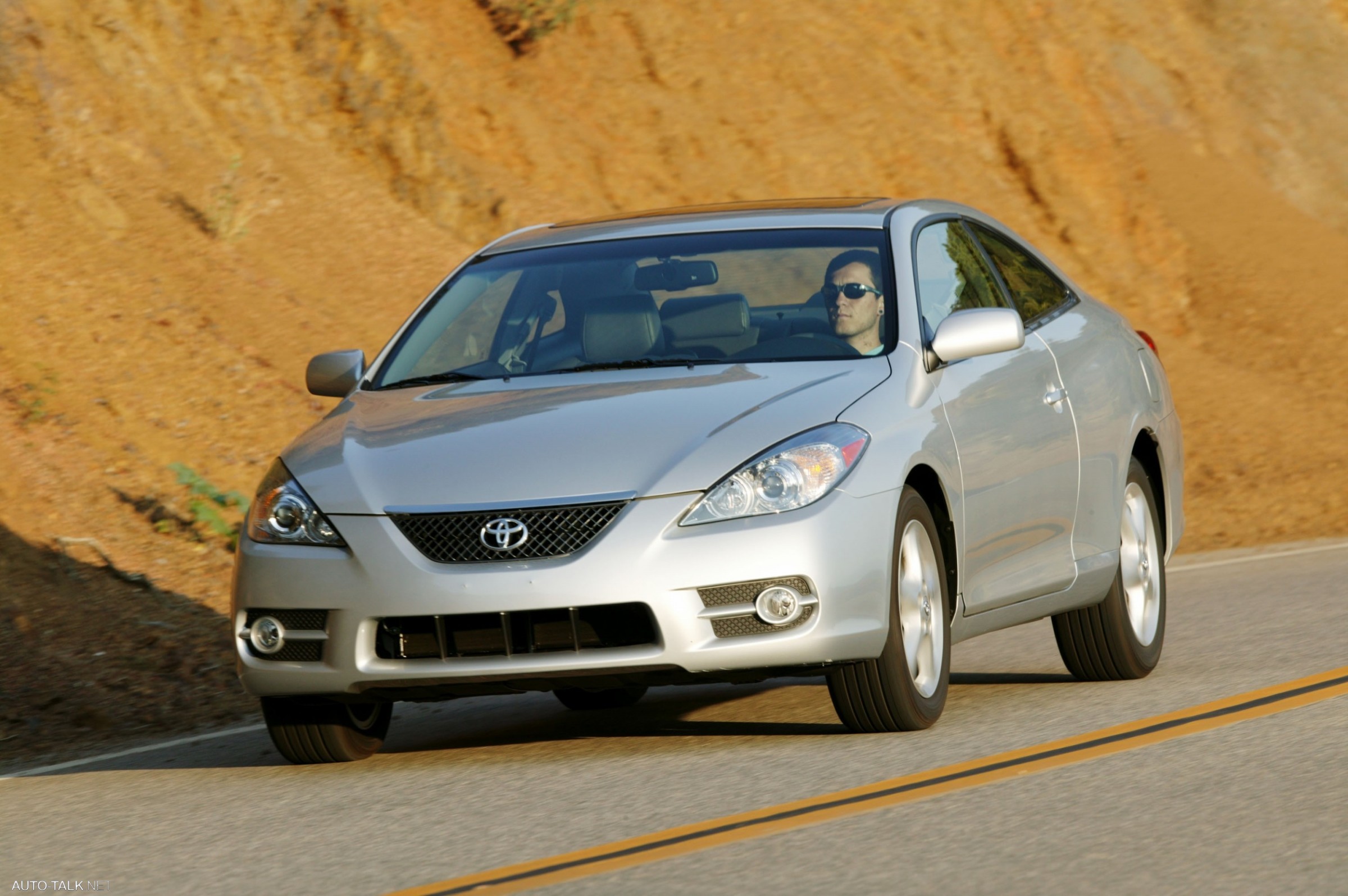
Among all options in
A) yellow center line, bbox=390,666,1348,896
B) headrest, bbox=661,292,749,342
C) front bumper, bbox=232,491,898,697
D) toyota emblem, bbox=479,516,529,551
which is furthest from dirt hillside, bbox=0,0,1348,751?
yellow center line, bbox=390,666,1348,896

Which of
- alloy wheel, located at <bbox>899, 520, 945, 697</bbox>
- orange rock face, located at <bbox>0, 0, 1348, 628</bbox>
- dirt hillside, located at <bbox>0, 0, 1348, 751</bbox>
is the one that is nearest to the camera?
alloy wheel, located at <bbox>899, 520, 945, 697</bbox>

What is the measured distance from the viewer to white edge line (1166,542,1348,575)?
13578mm

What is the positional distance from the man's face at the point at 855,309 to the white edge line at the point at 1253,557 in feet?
20.0

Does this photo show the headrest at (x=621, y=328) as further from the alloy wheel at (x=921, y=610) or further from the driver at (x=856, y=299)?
the alloy wheel at (x=921, y=610)

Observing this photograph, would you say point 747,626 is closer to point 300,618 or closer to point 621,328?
point 300,618

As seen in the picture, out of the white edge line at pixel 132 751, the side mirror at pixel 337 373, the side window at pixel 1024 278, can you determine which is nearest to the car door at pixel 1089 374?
the side window at pixel 1024 278

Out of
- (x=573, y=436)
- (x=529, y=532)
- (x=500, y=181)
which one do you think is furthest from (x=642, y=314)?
(x=500, y=181)

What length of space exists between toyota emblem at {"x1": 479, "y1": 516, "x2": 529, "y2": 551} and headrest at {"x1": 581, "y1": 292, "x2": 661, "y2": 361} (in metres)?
1.22

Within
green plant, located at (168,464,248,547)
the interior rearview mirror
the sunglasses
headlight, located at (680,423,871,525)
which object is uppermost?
the interior rearview mirror

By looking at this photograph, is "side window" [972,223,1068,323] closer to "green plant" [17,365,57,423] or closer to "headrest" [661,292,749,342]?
"headrest" [661,292,749,342]

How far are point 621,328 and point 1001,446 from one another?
1395mm

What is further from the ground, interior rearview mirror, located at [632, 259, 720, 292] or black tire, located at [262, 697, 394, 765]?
interior rearview mirror, located at [632, 259, 720, 292]

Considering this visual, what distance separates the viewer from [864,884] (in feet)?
16.7

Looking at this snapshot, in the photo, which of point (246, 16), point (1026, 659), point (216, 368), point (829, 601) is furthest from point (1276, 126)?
point (829, 601)
